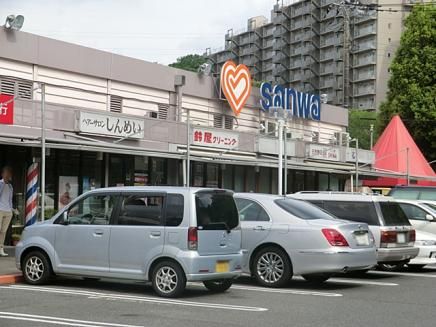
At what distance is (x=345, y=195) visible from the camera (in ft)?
45.8

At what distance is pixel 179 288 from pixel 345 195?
5.01m

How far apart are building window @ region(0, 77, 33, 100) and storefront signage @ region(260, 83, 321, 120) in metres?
10.4

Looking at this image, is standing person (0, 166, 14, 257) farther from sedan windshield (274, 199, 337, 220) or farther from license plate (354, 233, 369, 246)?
license plate (354, 233, 369, 246)

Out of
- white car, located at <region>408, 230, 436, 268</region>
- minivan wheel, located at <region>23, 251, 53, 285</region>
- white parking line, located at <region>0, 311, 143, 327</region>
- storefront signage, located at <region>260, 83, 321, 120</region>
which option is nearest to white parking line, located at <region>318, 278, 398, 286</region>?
white car, located at <region>408, 230, 436, 268</region>

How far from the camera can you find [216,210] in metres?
10.7

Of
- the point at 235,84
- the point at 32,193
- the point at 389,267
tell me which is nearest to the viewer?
the point at 389,267

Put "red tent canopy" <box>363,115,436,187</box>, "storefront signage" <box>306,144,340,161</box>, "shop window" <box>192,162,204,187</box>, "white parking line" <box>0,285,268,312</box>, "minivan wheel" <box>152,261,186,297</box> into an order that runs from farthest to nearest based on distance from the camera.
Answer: "red tent canopy" <box>363,115,436,187</box>, "storefront signage" <box>306,144,340,161</box>, "shop window" <box>192,162,204,187</box>, "minivan wheel" <box>152,261,186,297</box>, "white parking line" <box>0,285,268,312</box>

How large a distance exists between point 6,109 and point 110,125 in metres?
3.76

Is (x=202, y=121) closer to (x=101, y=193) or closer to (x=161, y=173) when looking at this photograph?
(x=161, y=173)

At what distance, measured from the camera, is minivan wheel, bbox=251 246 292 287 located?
1180 centimetres

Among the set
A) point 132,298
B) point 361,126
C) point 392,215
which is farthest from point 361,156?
point 361,126

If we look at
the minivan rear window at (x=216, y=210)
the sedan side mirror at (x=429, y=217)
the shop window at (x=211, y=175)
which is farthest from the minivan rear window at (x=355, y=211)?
the shop window at (x=211, y=175)

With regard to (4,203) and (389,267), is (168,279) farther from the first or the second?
(389,267)

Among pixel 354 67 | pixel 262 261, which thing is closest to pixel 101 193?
pixel 262 261
